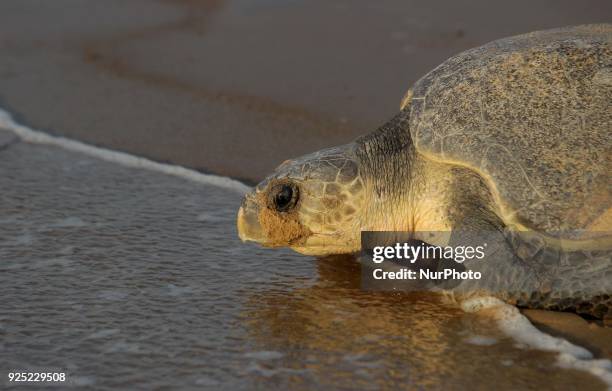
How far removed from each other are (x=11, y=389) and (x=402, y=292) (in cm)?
144

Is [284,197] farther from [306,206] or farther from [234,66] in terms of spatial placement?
[234,66]

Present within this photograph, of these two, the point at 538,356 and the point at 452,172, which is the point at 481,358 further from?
the point at 452,172

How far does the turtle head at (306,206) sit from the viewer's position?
338cm

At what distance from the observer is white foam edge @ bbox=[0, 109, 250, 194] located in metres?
4.55

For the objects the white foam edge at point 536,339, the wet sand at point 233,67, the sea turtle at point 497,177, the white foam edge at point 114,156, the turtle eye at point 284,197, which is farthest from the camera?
the wet sand at point 233,67

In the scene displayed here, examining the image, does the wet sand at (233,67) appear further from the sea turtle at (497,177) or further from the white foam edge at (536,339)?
the white foam edge at (536,339)

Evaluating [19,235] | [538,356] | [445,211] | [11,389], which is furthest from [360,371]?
[19,235]

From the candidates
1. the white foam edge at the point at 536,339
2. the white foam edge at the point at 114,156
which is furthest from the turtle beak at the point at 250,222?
the white foam edge at the point at 114,156

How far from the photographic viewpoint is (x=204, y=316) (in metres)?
3.18

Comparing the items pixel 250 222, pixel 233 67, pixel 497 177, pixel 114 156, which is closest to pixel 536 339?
pixel 497 177

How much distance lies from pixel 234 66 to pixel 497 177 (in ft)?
11.4

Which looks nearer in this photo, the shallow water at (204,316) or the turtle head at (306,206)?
the shallow water at (204,316)

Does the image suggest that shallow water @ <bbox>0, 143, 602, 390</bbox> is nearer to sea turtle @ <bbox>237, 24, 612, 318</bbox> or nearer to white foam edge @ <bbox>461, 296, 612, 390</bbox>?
white foam edge @ <bbox>461, 296, 612, 390</bbox>

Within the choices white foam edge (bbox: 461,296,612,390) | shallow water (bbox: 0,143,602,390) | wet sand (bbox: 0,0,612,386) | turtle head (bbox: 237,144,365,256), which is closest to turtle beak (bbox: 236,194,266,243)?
turtle head (bbox: 237,144,365,256)
